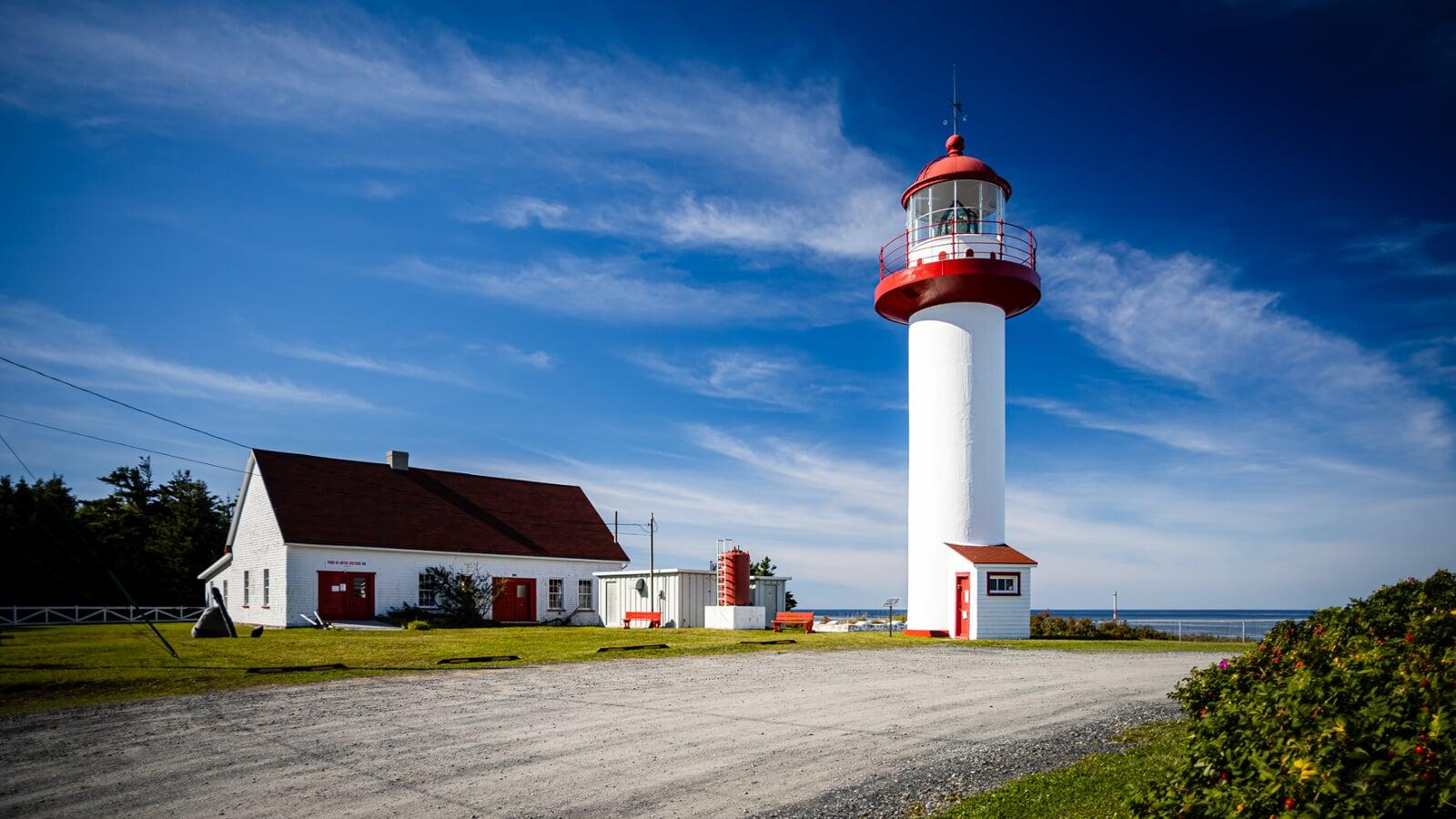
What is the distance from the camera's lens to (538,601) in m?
36.4

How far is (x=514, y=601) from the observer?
35750 millimetres

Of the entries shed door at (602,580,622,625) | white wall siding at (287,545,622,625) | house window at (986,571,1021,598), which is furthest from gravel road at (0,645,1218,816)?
→ shed door at (602,580,622,625)

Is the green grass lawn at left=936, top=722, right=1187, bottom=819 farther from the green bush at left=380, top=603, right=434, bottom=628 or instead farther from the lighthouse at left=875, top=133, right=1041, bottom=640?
the green bush at left=380, top=603, right=434, bottom=628

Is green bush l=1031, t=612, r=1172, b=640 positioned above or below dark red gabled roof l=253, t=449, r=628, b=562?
below

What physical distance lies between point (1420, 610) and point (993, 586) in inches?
763

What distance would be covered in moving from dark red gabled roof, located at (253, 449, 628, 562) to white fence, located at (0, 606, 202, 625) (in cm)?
1001

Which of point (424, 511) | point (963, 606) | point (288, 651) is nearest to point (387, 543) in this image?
point (424, 511)

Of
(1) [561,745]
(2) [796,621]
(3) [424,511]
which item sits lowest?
(2) [796,621]

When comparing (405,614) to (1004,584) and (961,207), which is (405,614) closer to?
(1004,584)

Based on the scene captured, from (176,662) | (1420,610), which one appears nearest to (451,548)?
(176,662)

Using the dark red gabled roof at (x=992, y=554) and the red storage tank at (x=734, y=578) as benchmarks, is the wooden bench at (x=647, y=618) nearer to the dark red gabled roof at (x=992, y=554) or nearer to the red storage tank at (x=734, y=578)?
the red storage tank at (x=734, y=578)

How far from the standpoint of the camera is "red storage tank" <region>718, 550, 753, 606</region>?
1233 inches

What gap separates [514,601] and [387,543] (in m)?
5.69

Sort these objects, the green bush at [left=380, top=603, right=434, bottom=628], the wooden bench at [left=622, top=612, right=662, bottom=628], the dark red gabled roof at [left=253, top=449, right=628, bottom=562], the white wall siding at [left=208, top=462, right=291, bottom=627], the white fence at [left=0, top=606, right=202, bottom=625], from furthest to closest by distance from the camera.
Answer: the white fence at [left=0, top=606, right=202, bottom=625] < the wooden bench at [left=622, top=612, right=662, bottom=628] < the dark red gabled roof at [left=253, top=449, right=628, bottom=562] < the green bush at [left=380, top=603, right=434, bottom=628] < the white wall siding at [left=208, top=462, right=291, bottom=627]
